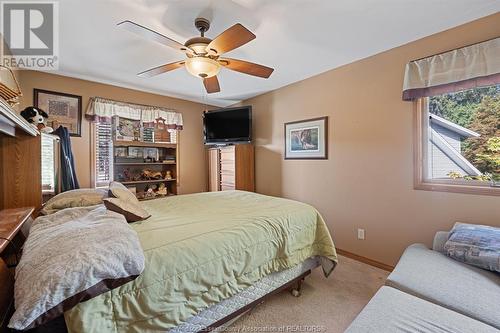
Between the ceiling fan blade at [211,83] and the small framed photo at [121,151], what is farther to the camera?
the small framed photo at [121,151]

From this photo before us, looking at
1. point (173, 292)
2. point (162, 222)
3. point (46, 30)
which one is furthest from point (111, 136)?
point (173, 292)

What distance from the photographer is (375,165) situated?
2.69 metres

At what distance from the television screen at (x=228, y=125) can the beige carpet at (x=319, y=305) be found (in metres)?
2.48

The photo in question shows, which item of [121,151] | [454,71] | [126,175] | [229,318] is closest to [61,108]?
[121,151]

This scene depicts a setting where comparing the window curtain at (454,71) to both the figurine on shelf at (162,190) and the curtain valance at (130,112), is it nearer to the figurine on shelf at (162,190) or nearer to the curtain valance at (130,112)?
the curtain valance at (130,112)

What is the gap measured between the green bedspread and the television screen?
6.38 ft

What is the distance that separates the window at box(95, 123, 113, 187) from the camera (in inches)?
137

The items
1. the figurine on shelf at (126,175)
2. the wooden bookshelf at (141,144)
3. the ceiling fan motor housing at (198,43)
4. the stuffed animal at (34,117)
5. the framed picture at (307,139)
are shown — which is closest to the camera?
the ceiling fan motor housing at (198,43)

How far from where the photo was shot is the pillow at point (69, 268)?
0.82 m

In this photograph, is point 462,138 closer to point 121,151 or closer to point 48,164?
point 48,164

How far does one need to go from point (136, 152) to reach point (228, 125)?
165 cm

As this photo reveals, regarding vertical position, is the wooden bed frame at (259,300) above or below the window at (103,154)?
below

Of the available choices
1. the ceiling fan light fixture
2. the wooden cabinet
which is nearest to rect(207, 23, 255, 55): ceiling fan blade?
the ceiling fan light fixture

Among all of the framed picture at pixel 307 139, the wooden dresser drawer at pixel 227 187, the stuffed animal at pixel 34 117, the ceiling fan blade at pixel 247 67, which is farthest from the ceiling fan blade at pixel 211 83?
the wooden dresser drawer at pixel 227 187
